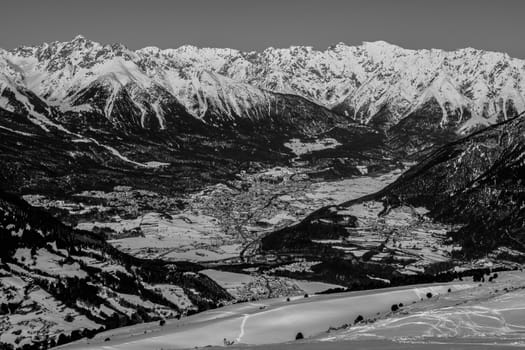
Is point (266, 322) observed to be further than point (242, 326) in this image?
Yes

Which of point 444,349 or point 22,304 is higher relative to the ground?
point 22,304

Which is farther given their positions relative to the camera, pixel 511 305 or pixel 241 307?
pixel 241 307

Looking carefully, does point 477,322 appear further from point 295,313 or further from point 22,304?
point 22,304

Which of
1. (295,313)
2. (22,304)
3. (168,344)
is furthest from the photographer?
(22,304)

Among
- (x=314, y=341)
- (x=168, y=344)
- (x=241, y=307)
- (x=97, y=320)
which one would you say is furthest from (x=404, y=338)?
(x=97, y=320)

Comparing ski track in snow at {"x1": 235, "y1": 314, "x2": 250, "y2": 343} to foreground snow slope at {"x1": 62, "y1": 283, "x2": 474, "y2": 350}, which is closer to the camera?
ski track in snow at {"x1": 235, "y1": 314, "x2": 250, "y2": 343}

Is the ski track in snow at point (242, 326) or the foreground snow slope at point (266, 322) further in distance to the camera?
the foreground snow slope at point (266, 322)

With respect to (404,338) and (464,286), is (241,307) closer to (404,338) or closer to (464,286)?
(464,286)

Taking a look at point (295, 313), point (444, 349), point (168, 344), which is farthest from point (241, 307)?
point (444, 349)

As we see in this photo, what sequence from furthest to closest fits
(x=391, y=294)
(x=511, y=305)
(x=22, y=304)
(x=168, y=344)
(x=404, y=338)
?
(x=22, y=304) < (x=391, y=294) < (x=168, y=344) < (x=511, y=305) < (x=404, y=338)
